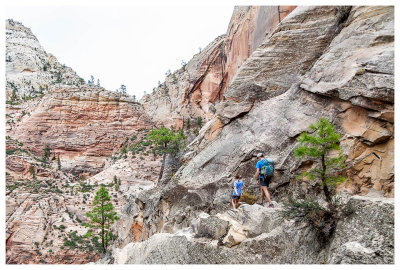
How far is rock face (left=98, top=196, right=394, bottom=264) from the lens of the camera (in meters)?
7.15

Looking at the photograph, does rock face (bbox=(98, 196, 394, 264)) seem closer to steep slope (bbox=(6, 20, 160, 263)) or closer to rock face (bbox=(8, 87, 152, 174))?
steep slope (bbox=(6, 20, 160, 263))

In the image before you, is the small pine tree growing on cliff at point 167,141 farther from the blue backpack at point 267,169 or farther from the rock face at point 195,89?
the blue backpack at point 267,169

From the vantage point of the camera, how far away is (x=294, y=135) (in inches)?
516

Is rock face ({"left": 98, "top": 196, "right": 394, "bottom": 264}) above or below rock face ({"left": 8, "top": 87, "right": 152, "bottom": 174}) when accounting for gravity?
below

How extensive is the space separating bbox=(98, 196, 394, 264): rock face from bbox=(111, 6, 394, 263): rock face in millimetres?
29

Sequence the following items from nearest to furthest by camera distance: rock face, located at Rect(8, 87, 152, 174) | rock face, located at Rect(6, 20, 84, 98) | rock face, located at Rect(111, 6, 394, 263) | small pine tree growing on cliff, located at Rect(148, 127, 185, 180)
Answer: rock face, located at Rect(111, 6, 394, 263), small pine tree growing on cliff, located at Rect(148, 127, 185, 180), rock face, located at Rect(8, 87, 152, 174), rock face, located at Rect(6, 20, 84, 98)

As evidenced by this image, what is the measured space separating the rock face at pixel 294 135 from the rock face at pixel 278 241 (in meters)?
0.03

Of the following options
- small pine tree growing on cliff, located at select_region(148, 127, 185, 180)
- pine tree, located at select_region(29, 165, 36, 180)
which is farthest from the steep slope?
small pine tree growing on cliff, located at select_region(148, 127, 185, 180)

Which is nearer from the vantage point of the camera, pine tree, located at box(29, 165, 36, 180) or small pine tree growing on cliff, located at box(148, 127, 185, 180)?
small pine tree growing on cliff, located at box(148, 127, 185, 180)

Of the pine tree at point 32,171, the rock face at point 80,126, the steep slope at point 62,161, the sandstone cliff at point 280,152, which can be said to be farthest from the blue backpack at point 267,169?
the rock face at point 80,126

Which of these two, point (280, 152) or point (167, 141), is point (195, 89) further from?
point (280, 152)

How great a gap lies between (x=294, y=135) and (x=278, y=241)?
5.46 m

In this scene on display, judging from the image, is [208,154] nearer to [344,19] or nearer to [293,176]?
[293,176]

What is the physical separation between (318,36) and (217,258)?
1234 centimetres
